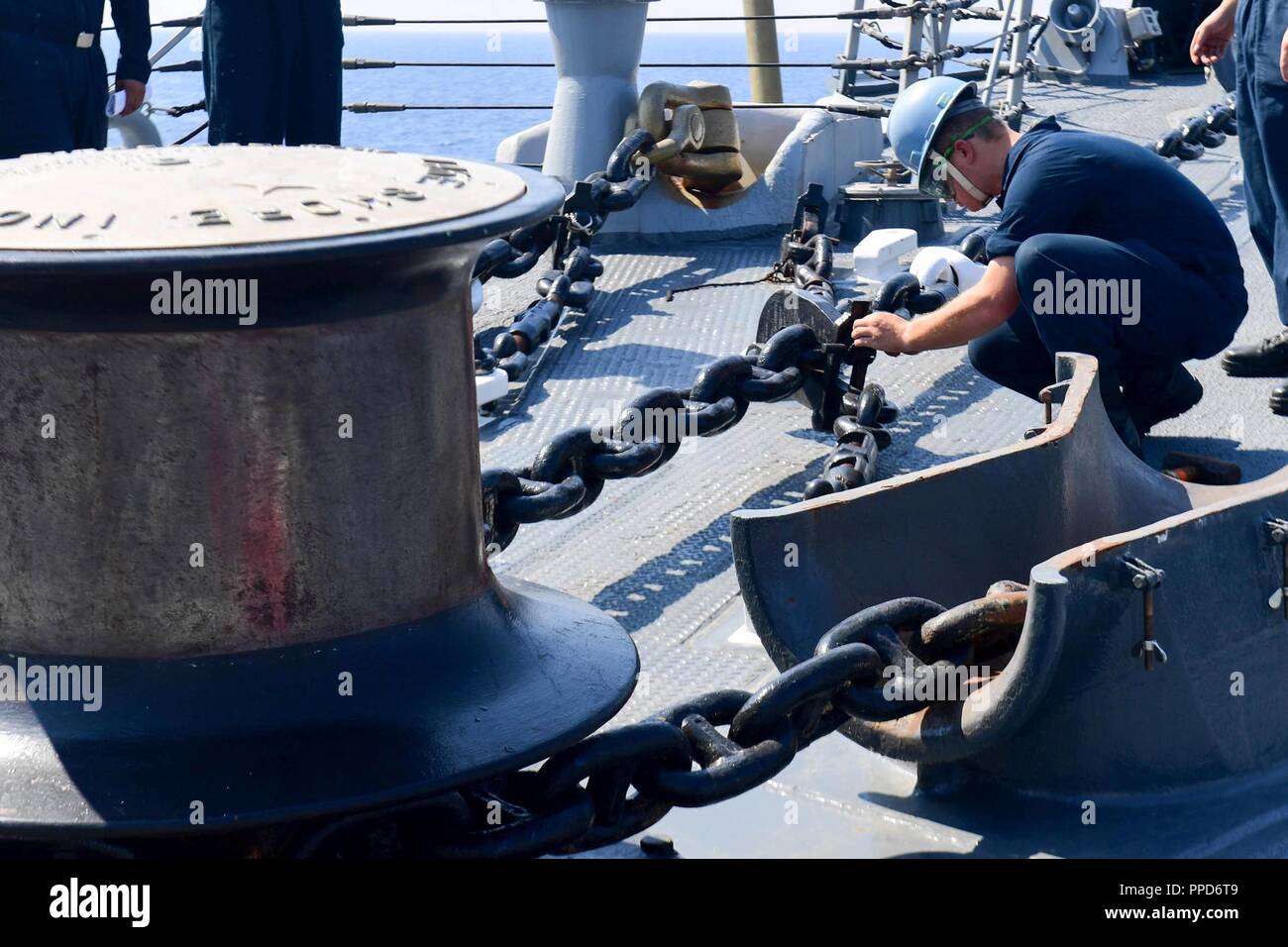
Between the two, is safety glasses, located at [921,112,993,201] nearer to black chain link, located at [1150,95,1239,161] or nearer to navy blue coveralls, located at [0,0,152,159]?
navy blue coveralls, located at [0,0,152,159]

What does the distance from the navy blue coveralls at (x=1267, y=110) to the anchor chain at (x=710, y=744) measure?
2.17m

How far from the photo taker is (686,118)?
5.40 meters

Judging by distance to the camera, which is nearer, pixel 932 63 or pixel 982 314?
pixel 982 314

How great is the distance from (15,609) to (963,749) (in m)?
0.98

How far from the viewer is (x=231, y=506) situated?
143 cm

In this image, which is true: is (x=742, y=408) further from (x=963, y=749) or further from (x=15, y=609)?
(x=15, y=609)

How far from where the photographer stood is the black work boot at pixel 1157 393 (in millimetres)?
3209

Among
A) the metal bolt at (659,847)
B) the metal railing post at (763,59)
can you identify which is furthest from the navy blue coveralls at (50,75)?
the metal railing post at (763,59)

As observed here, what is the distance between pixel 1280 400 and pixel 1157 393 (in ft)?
1.17

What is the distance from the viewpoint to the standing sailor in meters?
3.58

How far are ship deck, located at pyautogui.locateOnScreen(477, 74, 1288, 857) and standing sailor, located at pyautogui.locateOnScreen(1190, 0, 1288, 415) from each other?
0.23ft
